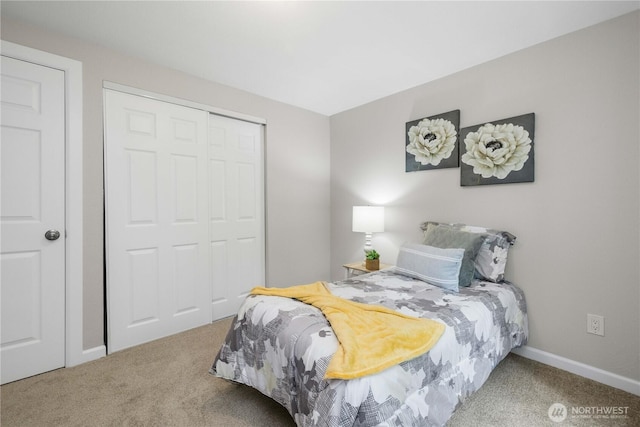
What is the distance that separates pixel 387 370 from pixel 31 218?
2.43 metres

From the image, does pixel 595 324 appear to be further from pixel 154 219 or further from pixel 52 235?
Result: pixel 52 235

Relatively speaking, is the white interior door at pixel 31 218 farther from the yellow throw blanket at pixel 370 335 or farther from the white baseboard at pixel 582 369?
the white baseboard at pixel 582 369

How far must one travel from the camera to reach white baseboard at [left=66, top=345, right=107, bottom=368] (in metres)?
2.15

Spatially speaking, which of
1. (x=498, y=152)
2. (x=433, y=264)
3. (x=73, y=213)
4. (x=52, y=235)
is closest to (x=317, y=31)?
(x=498, y=152)

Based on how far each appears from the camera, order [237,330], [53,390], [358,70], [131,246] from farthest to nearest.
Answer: [358,70], [131,246], [53,390], [237,330]

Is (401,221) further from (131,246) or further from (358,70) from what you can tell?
(131,246)

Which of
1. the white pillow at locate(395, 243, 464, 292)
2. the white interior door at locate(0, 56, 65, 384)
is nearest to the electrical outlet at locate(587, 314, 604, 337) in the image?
the white pillow at locate(395, 243, 464, 292)

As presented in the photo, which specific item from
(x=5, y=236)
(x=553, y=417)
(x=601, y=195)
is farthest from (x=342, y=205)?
(x=5, y=236)

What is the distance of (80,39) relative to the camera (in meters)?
2.18

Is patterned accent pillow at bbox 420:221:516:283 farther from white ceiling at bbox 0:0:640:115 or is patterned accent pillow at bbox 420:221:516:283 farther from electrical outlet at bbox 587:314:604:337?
white ceiling at bbox 0:0:640:115

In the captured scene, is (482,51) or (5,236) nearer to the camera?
(5,236)

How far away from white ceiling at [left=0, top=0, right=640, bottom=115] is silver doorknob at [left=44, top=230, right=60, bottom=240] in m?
1.40

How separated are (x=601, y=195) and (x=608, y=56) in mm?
890

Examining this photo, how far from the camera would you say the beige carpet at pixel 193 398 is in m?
1.60
